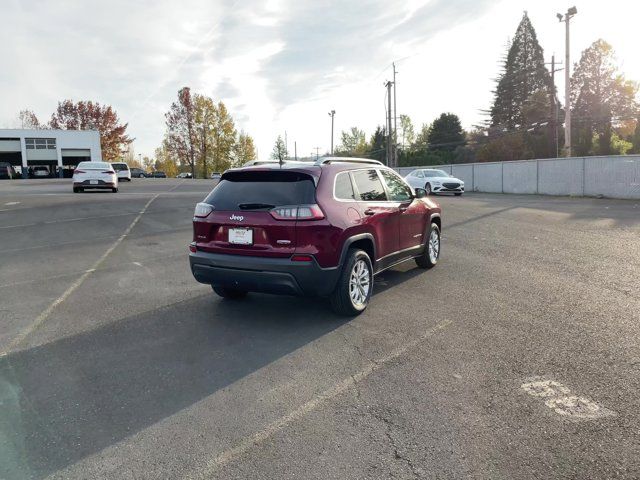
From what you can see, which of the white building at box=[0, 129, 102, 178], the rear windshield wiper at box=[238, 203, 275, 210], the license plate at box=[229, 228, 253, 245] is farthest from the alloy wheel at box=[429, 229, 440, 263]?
the white building at box=[0, 129, 102, 178]

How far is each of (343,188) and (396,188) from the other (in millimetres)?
1513

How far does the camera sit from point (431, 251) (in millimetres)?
7938

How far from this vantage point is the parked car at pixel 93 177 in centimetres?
2283

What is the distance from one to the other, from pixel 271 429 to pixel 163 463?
68cm

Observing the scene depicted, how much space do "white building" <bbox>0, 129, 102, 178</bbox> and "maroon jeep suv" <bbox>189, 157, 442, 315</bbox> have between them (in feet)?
212

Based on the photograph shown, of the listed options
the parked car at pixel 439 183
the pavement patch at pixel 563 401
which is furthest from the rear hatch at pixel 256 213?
the parked car at pixel 439 183

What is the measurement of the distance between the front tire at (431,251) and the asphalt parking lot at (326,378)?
20 centimetres

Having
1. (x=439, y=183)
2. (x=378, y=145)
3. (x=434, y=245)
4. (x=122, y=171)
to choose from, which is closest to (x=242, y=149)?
(x=378, y=145)

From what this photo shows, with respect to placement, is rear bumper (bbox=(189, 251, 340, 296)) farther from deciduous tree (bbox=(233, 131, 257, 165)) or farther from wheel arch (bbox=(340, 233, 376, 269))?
deciduous tree (bbox=(233, 131, 257, 165))

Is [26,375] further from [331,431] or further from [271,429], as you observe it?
[331,431]

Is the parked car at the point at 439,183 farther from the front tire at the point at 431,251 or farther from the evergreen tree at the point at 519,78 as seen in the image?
the evergreen tree at the point at 519,78

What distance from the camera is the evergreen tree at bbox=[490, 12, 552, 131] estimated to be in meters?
74.2

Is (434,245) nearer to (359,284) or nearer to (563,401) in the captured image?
(359,284)

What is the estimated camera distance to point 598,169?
2358 centimetres
